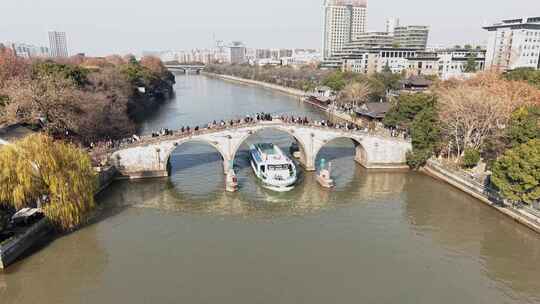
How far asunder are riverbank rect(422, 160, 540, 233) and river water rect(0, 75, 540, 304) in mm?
675

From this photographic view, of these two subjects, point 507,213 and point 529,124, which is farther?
point 529,124

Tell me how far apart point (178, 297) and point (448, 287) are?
15.6 metres

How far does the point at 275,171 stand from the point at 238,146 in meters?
Result: 5.55

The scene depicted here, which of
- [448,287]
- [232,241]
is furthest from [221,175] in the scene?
[448,287]

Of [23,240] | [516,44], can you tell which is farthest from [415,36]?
[23,240]

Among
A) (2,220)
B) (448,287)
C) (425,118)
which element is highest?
(425,118)

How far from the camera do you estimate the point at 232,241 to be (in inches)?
1109

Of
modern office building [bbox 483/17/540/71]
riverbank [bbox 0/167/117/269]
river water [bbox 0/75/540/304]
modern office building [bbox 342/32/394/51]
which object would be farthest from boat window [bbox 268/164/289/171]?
modern office building [bbox 342/32/394/51]

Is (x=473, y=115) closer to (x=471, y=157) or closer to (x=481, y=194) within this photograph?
(x=471, y=157)

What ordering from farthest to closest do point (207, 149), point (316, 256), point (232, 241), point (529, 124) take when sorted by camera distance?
point (207, 149) < point (529, 124) < point (232, 241) < point (316, 256)

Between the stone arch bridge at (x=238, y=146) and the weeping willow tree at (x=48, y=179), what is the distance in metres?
9.79

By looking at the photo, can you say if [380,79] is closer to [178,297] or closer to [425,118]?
[425,118]

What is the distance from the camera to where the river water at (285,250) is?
888 inches

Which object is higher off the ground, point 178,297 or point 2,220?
point 2,220
